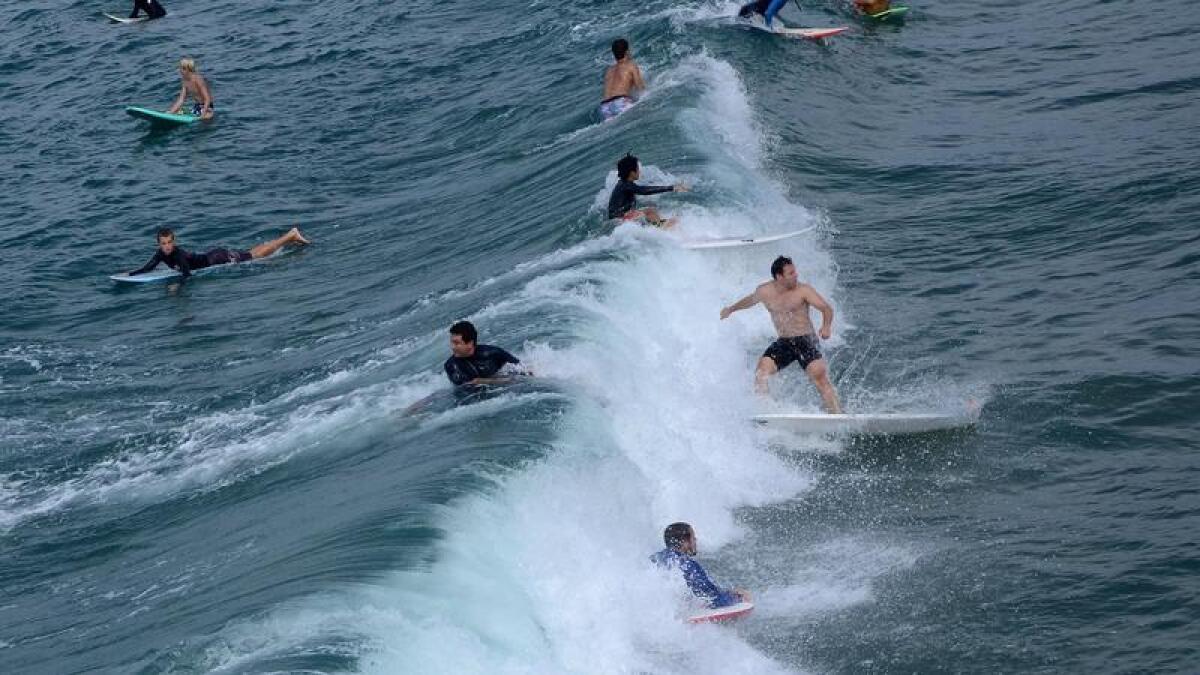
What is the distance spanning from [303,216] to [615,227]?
8474 mm

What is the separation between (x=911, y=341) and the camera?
16.2m

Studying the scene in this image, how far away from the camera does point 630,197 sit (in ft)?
61.3

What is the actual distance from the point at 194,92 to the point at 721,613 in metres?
23.3

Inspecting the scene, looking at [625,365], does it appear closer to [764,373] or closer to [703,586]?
[764,373]

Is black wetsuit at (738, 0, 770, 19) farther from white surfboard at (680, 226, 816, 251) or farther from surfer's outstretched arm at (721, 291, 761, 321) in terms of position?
surfer's outstretched arm at (721, 291, 761, 321)

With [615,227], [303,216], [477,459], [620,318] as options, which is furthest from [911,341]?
[303,216]

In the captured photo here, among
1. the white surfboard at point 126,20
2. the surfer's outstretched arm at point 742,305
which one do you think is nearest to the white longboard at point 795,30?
the surfer's outstretched arm at point 742,305

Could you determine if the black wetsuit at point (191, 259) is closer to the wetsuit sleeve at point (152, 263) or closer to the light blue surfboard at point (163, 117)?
the wetsuit sleeve at point (152, 263)

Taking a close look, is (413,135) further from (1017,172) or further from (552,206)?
(1017,172)

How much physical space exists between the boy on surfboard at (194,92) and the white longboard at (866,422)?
19751mm

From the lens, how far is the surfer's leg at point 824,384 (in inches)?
568

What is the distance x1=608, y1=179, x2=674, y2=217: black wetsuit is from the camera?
18625mm

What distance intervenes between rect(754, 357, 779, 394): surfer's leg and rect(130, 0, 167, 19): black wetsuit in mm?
27781

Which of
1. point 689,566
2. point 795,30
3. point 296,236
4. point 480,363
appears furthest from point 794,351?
point 795,30
